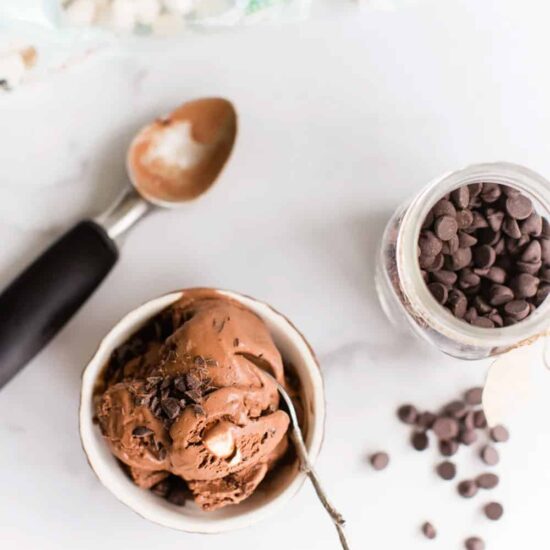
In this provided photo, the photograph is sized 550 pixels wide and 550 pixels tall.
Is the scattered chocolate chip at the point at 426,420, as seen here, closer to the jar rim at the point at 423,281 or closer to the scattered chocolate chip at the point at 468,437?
the scattered chocolate chip at the point at 468,437

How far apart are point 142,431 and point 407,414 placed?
312mm

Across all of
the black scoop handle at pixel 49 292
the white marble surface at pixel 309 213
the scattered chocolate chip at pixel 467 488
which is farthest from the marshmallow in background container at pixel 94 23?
the scattered chocolate chip at pixel 467 488

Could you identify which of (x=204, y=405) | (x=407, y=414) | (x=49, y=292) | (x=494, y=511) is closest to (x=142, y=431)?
(x=204, y=405)

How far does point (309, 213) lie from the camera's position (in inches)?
37.7

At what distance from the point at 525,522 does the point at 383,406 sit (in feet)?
0.66

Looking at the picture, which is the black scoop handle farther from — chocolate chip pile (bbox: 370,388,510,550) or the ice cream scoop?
chocolate chip pile (bbox: 370,388,510,550)

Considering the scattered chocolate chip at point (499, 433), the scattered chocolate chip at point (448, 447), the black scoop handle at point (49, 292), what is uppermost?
the black scoop handle at point (49, 292)

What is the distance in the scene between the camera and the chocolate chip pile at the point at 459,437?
3.13 feet

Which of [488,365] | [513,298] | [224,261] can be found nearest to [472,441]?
[488,365]

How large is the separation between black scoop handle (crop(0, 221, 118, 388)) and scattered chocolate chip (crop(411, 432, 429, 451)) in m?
0.37

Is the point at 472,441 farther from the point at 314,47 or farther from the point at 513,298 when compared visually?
the point at 314,47

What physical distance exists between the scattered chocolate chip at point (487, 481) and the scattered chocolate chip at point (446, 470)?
0.09 ft

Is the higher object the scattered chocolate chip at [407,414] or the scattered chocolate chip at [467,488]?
the scattered chocolate chip at [407,414]

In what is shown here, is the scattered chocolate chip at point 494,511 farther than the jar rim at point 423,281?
Yes
